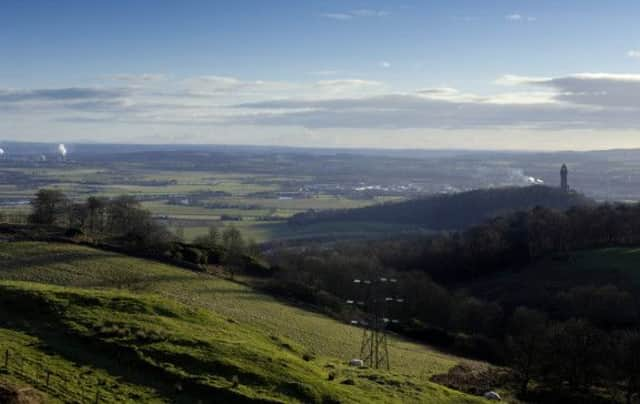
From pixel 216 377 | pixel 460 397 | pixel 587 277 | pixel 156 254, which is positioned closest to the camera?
pixel 216 377

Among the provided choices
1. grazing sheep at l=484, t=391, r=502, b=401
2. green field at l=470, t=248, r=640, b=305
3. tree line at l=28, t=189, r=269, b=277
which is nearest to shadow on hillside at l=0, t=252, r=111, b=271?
tree line at l=28, t=189, r=269, b=277

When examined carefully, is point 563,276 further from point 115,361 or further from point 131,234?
point 115,361

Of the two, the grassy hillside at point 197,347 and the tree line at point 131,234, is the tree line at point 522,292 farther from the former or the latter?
the grassy hillside at point 197,347

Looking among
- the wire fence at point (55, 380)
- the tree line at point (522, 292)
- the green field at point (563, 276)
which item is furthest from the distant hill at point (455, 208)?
the wire fence at point (55, 380)

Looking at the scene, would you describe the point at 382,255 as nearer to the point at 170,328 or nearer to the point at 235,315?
the point at 235,315

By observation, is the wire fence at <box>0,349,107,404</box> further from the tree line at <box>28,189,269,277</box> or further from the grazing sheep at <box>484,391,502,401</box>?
the tree line at <box>28,189,269,277</box>

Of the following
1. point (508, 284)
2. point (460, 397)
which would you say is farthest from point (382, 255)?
point (460, 397)
